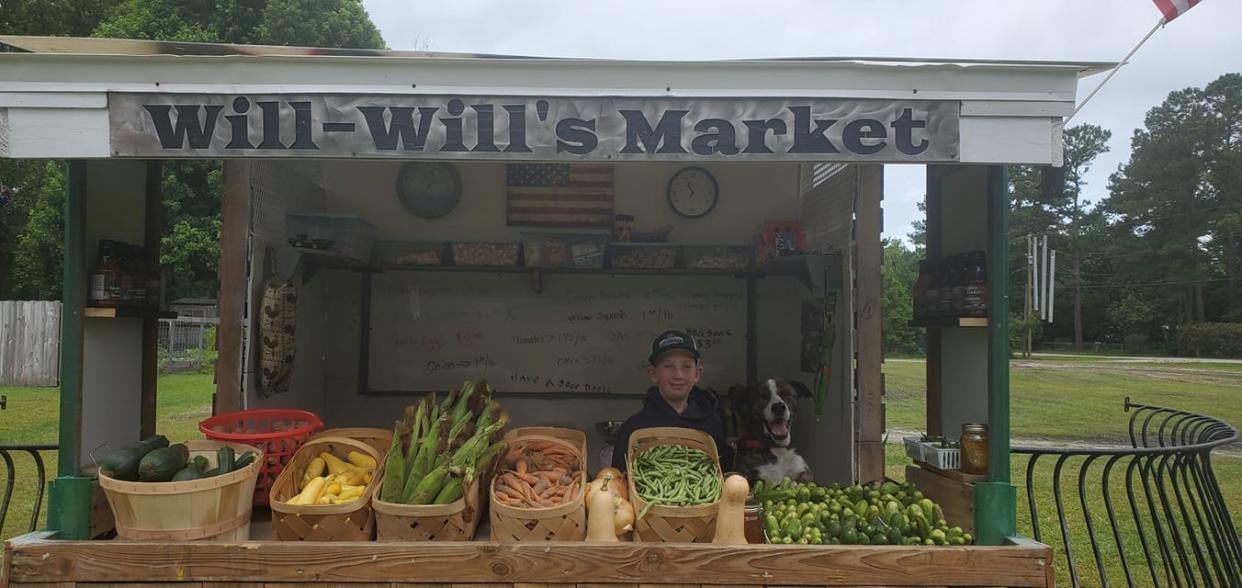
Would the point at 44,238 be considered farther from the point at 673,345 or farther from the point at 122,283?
the point at 673,345

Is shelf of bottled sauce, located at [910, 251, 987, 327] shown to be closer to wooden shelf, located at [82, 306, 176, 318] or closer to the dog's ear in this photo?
the dog's ear

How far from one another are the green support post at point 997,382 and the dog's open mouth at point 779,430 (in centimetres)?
146

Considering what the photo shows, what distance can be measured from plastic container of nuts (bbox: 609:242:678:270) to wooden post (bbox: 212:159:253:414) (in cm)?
252

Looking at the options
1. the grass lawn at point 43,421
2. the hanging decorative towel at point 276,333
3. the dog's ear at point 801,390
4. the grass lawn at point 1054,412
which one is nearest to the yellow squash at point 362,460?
the hanging decorative towel at point 276,333

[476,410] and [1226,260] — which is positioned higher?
[1226,260]

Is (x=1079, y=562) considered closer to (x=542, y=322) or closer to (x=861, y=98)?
(x=542, y=322)

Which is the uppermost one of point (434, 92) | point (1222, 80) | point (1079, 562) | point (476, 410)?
point (1222, 80)

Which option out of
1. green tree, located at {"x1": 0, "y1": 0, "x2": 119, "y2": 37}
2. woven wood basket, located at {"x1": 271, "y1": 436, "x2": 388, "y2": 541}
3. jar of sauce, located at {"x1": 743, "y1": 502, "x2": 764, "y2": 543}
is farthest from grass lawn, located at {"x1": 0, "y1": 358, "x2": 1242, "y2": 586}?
green tree, located at {"x1": 0, "y1": 0, "x2": 119, "y2": 37}

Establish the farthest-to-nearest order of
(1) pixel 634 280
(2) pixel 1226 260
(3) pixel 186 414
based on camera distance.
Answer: (2) pixel 1226 260, (3) pixel 186 414, (1) pixel 634 280

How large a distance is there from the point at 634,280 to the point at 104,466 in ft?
12.5

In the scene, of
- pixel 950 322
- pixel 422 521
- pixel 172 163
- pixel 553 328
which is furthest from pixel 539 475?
pixel 172 163

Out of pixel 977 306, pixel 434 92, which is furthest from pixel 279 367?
pixel 977 306

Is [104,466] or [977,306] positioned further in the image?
[977,306]

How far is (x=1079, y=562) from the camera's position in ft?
21.4
